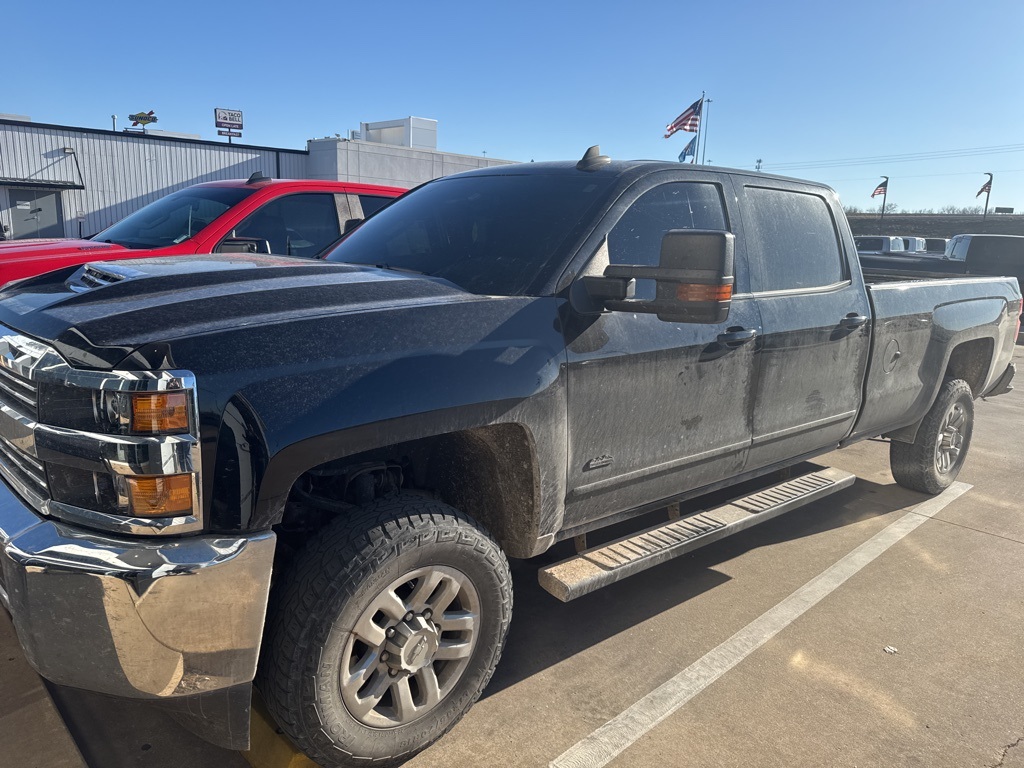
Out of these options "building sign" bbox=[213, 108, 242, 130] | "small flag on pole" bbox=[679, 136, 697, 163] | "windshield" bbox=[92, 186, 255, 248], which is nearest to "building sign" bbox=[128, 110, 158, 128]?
"building sign" bbox=[213, 108, 242, 130]

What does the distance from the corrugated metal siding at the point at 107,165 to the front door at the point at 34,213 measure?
0.87ft

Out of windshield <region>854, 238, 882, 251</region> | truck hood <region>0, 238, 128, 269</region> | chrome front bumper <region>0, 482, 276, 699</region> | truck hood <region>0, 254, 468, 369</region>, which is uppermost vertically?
windshield <region>854, 238, 882, 251</region>

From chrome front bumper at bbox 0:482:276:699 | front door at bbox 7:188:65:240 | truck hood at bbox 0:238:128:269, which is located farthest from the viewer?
front door at bbox 7:188:65:240

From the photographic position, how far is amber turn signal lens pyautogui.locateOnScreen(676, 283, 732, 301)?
7.93 ft

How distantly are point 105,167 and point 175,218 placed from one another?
22.2m

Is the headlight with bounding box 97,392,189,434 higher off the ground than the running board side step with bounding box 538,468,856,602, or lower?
higher

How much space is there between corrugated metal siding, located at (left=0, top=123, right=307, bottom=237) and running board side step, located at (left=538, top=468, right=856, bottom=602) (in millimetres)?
24940

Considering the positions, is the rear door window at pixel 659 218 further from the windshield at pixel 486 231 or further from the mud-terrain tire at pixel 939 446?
the mud-terrain tire at pixel 939 446

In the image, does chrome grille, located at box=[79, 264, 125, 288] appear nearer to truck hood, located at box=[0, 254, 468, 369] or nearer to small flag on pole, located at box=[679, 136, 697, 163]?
truck hood, located at box=[0, 254, 468, 369]

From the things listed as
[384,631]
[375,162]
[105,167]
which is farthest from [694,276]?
[375,162]

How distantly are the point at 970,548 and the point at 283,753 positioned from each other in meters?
3.92

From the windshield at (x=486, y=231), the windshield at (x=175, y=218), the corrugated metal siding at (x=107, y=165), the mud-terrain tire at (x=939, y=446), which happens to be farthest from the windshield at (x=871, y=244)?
the windshield at (x=486, y=231)

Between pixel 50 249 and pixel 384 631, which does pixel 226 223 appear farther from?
pixel 384 631

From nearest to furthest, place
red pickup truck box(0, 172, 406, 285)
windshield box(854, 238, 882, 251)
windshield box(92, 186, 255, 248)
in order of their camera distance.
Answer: red pickup truck box(0, 172, 406, 285), windshield box(92, 186, 255, 248), windshield box(854, 238, 882, 251)
